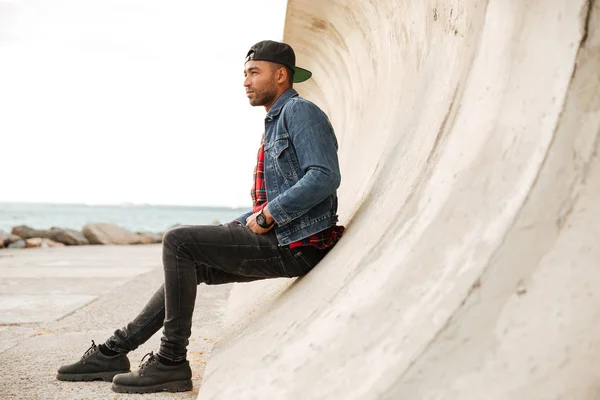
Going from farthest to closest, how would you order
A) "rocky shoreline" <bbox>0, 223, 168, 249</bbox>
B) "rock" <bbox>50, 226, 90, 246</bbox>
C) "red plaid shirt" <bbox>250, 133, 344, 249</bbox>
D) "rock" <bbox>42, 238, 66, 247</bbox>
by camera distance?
"rock" <bbox>50, 226, 90, 246</bbox>
"rocky shoreline" <bbox>0, 223, 168, 249</bbox>
"rock" <bbox>42, 238, 66, 247</bbox>
"red plaid shirt" <bbox>250, 133, 344, 249</bbox>

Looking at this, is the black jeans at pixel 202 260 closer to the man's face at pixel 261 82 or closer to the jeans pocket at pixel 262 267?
the jeans pocket at pixel 262 267

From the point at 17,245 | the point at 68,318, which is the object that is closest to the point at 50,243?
the point at 17,245

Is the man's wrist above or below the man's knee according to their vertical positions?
above

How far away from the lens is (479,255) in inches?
80.5

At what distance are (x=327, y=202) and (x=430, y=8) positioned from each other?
3.61 ft

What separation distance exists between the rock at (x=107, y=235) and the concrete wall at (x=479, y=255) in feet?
53.1

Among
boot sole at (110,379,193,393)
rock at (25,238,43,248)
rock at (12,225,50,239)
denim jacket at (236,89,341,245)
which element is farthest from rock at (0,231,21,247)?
denim jacket at (236,89,341,245)

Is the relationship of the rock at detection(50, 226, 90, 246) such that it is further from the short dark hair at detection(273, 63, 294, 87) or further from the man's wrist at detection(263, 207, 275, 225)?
the man's wrist at detection(263, 207, 275, 225)

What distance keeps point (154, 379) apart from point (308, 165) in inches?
50.2

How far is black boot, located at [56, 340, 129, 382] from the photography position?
3471 mm

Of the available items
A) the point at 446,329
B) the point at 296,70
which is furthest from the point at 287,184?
the point at 446,329

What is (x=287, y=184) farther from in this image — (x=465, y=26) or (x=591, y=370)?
(x=591, y=370)

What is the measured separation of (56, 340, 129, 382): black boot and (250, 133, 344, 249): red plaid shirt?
3.69ft

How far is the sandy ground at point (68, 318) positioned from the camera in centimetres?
337
